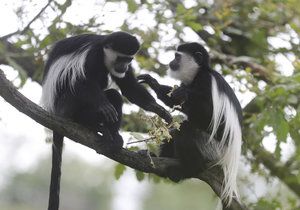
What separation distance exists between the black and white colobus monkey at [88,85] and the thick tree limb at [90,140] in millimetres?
64

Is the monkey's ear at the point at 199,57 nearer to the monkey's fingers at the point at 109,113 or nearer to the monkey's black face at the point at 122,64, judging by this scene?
the monkey's black face at the point at 122,64

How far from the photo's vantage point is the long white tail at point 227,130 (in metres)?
3.16

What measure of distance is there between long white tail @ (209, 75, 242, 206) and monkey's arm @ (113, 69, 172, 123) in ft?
0.97

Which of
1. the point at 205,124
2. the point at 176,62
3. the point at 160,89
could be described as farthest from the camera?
the point at 176,62

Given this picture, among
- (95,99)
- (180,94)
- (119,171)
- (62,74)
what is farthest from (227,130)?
(62,74)

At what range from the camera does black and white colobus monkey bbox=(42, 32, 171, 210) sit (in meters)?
2.91

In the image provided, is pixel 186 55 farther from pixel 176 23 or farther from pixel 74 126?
pixel 74 126

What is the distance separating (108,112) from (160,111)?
0.43m

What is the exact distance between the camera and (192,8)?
3.93m

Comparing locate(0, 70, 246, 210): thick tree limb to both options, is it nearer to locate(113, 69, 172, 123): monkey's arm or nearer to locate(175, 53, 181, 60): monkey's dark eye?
locate(113, 69, 172, 123): monkey's arm

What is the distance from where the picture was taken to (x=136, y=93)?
334 centimetres

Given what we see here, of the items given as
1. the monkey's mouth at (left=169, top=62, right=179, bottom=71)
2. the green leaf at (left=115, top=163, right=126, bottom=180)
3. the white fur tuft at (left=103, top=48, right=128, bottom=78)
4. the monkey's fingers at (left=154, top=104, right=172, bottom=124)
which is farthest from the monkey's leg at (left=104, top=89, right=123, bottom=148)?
the monkey's mouth at (left=169, top=62, right=179, bottom=71)

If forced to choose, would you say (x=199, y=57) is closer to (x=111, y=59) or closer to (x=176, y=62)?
(x=176, y=62)

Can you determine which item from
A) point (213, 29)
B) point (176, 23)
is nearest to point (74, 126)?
point (176, 23)
